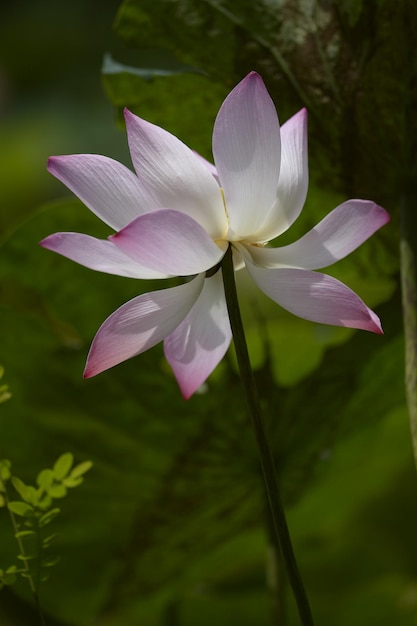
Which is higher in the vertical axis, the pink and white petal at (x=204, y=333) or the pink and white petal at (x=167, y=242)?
the pink and white petal at (x=167, y=242)

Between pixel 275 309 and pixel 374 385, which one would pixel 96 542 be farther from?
pixel 275 309

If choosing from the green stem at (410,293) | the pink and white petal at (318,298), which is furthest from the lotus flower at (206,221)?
the green stem at (410,293)

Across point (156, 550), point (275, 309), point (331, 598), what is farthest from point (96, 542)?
point (275, 309)

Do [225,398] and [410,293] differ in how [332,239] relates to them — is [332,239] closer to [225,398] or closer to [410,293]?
[410,293]

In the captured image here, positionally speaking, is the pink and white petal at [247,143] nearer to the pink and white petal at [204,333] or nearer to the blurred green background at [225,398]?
the pink and white petal at [204,333]

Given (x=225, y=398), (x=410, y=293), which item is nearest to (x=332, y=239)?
(x=410, y=293)

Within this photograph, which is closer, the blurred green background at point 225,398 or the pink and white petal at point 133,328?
the pink and white petal at point 133,328

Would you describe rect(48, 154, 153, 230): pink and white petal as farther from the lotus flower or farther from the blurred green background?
the blurred green background

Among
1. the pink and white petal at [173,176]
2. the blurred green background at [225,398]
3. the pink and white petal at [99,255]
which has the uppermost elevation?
the pink and white petal at [173,176]

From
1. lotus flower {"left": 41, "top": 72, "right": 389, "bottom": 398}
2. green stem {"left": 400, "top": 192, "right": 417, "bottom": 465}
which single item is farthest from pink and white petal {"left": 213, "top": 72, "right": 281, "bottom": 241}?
green stem {"left": 400, "top": 192, "right": 417, "bottom": 465}
